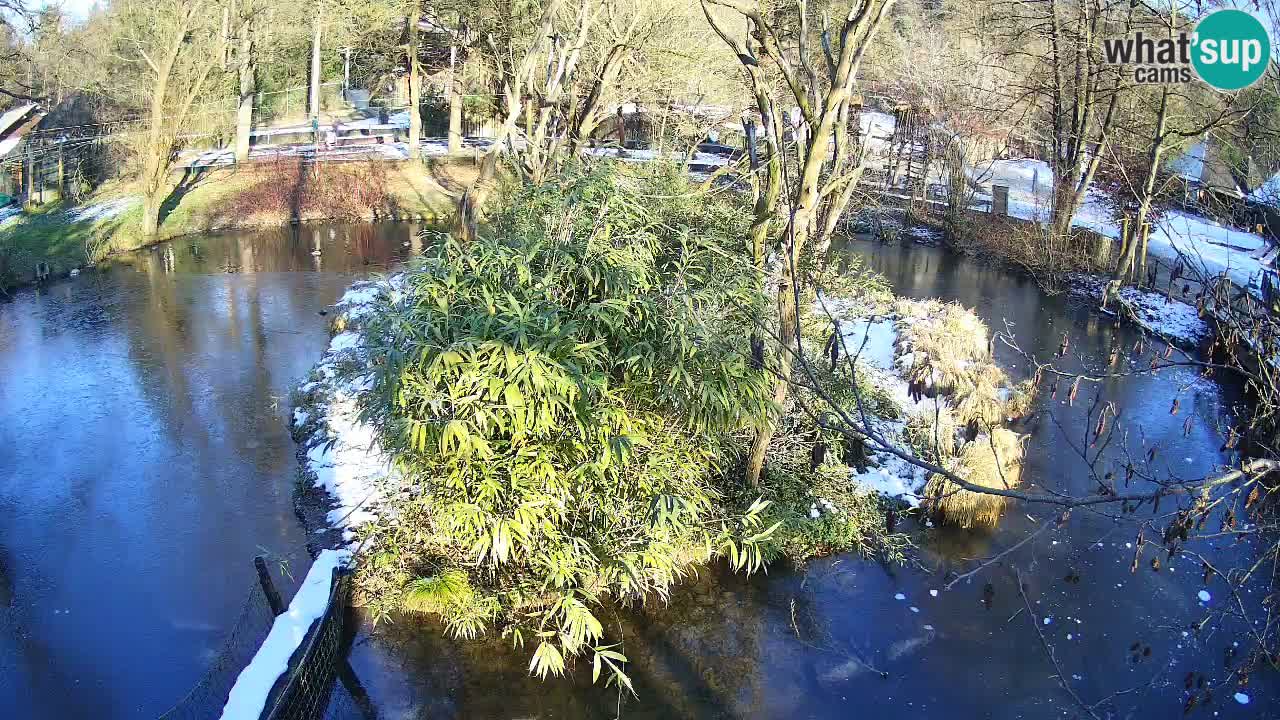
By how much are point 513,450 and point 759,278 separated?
316 cm

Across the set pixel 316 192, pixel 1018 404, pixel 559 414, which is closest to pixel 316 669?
pixel 559 414

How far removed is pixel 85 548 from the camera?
957 cm

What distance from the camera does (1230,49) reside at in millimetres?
6961

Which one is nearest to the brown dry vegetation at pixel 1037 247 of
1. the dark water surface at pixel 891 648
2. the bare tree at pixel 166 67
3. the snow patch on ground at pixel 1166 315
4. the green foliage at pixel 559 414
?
the snow patch on ground at pixel 1166 315

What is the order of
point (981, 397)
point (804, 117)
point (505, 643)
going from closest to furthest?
point (505, 643), point (804, 117), point (981, 397)

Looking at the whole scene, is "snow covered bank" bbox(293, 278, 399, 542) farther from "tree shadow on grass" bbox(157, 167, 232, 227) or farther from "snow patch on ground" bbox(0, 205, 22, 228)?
"snow patch on ground" bbox(0, 205, 22, 228)

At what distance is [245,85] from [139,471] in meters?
16.3

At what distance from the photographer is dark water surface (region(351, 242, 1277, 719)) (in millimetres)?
7531

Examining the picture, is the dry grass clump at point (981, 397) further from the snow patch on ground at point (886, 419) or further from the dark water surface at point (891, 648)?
the dark water surface at point (891, 648)

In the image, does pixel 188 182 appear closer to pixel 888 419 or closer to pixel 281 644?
pixel 888 419

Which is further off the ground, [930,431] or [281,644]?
[930,431]

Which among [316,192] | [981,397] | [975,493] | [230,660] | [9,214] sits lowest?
[230,660]

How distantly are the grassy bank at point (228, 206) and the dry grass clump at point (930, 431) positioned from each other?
16938mm

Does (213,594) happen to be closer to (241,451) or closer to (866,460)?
(241,451)
